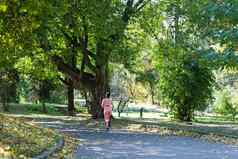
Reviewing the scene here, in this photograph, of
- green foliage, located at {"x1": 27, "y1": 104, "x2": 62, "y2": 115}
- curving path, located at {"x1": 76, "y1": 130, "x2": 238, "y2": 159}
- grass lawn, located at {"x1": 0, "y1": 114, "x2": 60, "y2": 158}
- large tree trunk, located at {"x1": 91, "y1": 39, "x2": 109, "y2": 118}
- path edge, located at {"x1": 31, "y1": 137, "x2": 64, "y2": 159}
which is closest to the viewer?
grass lawn, located at {"x1": 0, "y1": 114, "x2": 60, "y2": 158}

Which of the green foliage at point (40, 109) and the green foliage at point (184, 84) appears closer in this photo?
the green foliage at point (184, 84)

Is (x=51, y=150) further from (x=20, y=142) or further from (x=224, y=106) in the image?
(x=224, y=106)

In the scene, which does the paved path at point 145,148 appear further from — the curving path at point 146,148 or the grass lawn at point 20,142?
the grass lawn at point 20,142

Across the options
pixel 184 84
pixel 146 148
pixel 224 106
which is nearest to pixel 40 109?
pixel 224 106

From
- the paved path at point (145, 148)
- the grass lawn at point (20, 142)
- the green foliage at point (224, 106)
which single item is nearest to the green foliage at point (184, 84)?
the paved path at point (145, 148)

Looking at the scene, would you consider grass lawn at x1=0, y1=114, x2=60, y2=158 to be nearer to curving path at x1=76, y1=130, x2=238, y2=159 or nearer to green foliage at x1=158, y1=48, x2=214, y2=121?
curving path at x1=76, y1=130, x2=238, y2=159

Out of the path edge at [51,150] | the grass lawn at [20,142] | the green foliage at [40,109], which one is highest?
the green foliage at [40,109]

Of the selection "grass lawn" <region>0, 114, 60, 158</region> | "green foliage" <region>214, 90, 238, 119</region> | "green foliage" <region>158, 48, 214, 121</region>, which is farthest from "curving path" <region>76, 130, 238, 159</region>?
Answer: "green foliage" <region>214, 90, 238, 119</region>

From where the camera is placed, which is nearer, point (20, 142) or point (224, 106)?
point (20, 142)

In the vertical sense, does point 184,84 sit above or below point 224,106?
above

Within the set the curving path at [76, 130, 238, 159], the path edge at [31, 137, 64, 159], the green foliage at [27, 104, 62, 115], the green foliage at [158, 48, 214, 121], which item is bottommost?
the curving path at [76, 130, 238, 159]

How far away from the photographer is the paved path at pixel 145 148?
1598cm

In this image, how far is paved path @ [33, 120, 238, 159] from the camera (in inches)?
629

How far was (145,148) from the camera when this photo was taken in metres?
18.4
